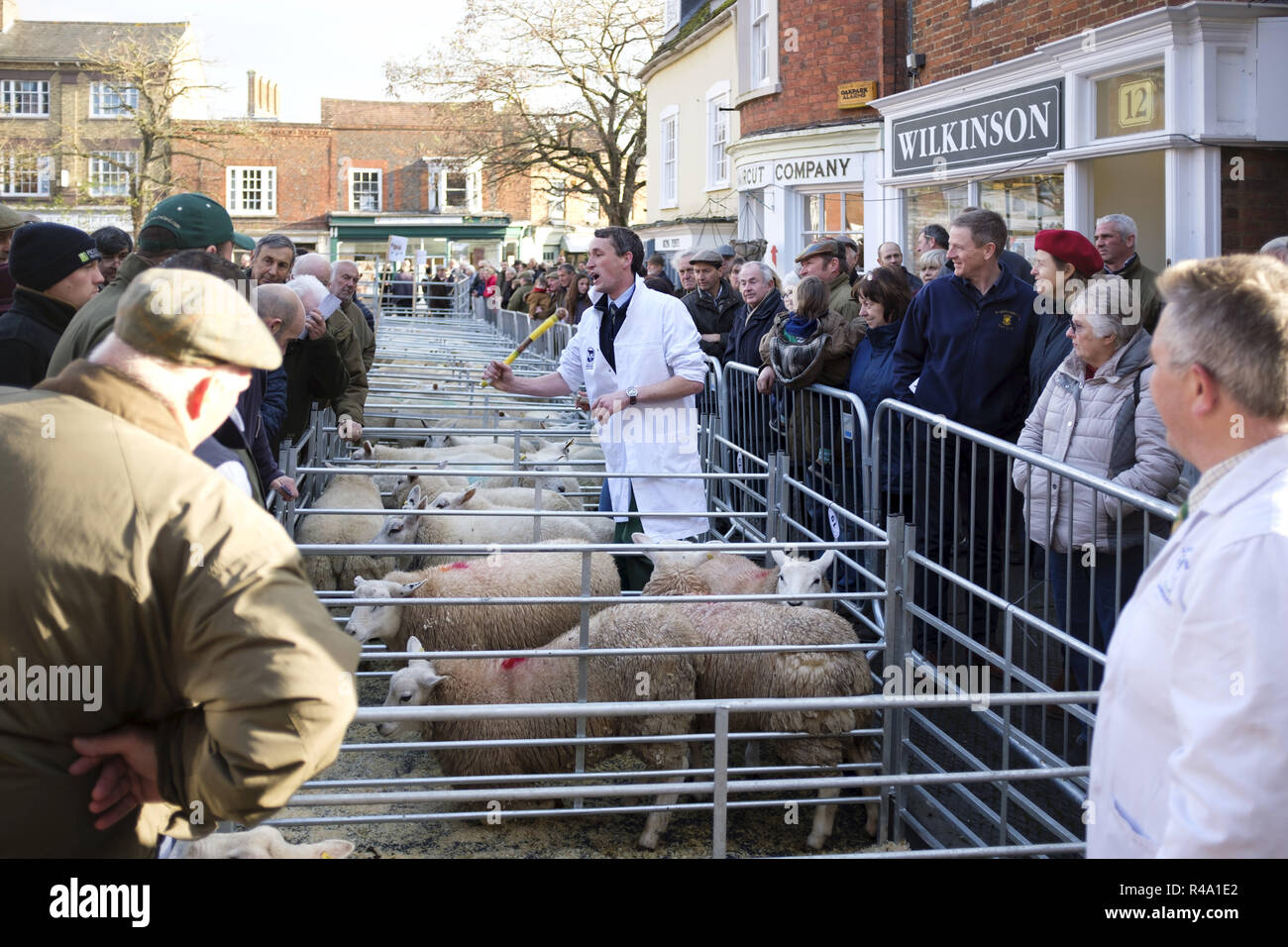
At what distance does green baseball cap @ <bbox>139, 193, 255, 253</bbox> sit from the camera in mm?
4809

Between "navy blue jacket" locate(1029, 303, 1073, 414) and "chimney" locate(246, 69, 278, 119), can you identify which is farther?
"chimney" locate(246, 69, 278, 119)

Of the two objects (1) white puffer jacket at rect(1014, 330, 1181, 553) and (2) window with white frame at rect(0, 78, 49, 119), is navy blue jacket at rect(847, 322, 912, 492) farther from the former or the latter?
(2) window with white frame at rect(0, 78, 49, 119)

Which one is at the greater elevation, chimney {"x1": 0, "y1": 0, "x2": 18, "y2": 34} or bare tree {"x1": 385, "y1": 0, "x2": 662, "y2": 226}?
chimney {"x1": 0, "y1": 0, "x2": 18, "y2": 34}

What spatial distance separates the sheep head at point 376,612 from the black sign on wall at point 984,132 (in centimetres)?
855

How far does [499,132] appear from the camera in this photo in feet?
121

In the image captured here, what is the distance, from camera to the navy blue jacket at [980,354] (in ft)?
20.5

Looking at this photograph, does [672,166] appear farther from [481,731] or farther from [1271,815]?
[1271,815]

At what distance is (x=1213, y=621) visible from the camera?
1922 mm

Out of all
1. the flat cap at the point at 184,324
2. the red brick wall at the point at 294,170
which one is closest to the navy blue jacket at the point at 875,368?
the flat cap at the point at 184,324

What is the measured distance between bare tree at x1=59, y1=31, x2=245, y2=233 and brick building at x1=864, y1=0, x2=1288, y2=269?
3369 centimetres

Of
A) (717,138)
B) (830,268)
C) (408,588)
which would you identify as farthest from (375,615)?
(717,138)

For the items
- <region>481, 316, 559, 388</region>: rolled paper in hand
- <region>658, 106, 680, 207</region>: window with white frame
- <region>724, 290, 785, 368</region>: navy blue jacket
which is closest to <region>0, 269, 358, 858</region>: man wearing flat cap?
<region>481, 316, 559, 388</region>: rolled paper in hand

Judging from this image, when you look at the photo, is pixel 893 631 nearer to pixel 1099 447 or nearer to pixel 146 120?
pixel 1099 447
